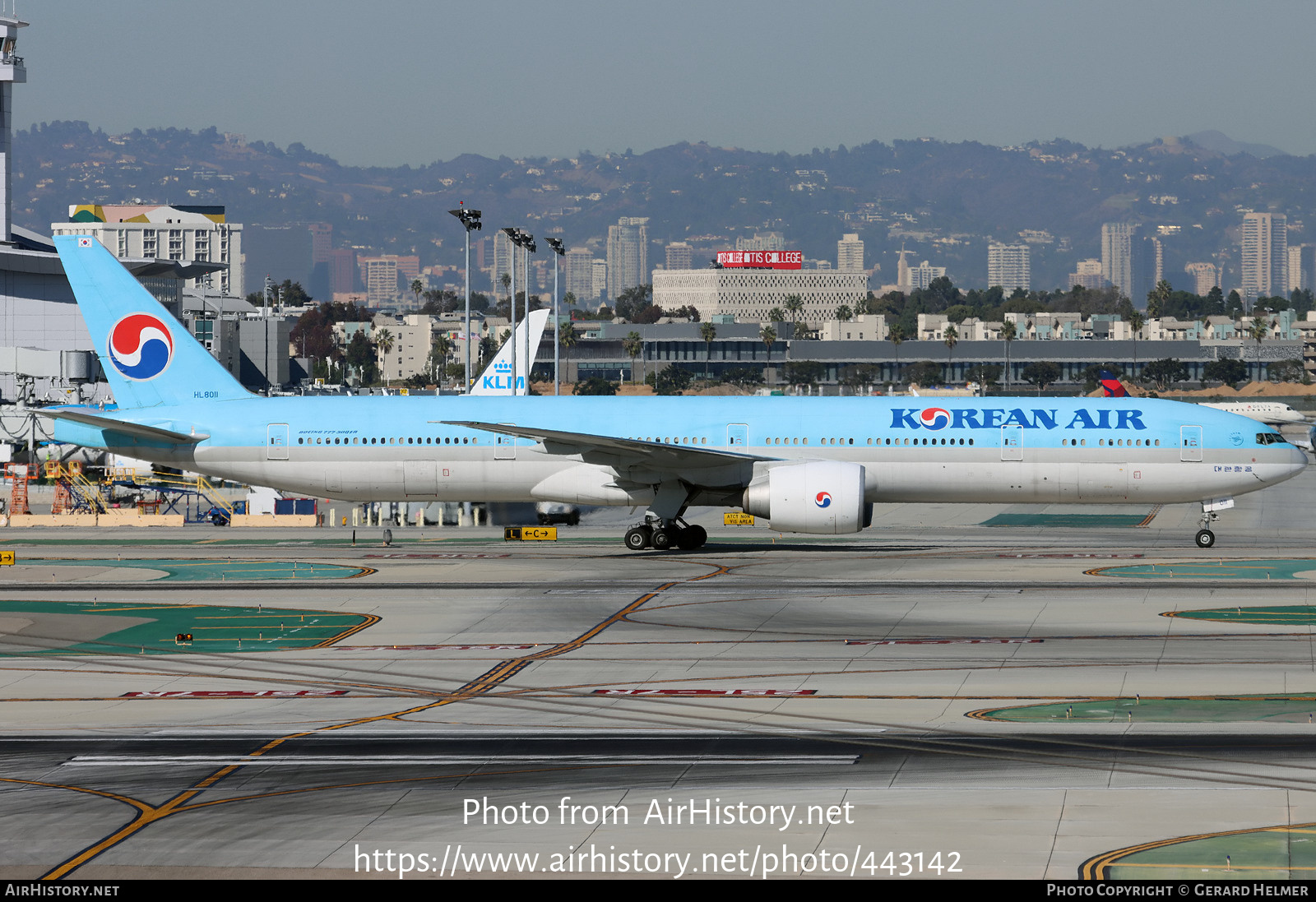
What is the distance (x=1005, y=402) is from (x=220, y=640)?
83.2 ft

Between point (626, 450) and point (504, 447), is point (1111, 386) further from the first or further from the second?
point (504, 447)

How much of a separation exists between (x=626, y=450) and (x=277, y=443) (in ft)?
36.7

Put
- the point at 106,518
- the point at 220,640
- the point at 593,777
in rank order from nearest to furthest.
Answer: the point at 593,777 → the point at 220,640 → the point at 106,518

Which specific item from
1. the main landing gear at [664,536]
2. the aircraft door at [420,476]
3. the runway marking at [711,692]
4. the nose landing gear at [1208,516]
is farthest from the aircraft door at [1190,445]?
the runway marking at [711,692]

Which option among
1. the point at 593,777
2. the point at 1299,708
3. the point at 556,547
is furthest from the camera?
the point at 556,547

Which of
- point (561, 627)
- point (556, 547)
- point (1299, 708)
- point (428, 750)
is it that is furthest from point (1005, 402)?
point (428, 750)

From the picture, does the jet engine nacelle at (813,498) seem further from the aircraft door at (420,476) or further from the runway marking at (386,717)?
the aircraft door at (420,476)

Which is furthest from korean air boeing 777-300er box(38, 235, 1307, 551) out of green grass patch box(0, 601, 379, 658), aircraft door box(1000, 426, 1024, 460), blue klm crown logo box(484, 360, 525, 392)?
blue klm crown logo box(484, 360, 525, 392)

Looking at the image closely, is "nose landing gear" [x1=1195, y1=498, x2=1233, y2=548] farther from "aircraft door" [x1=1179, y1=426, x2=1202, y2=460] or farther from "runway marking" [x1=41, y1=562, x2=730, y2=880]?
"runway marking" [x1=41, y1=562, x2=730, y2=880]

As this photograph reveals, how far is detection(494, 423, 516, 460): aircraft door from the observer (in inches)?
1745

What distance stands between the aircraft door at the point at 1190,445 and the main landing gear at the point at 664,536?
14.5 meters

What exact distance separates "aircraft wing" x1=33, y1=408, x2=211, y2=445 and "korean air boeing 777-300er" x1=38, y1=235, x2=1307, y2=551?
7 cm
